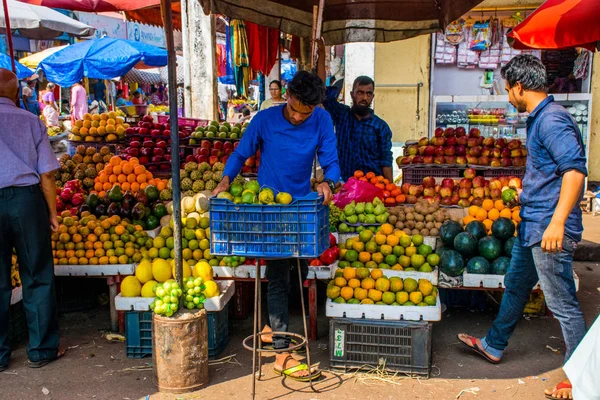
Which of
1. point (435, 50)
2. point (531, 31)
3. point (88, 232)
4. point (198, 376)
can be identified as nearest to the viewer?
point (198, 376)

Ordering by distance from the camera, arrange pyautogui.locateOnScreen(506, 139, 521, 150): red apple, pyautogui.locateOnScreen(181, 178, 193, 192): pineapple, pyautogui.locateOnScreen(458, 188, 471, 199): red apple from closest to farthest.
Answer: pyautogui.locateOnScreen(458, 188, 471, 199): red apple < pyautogui.locateOnScreen(181, 178, 193, 192): pineapple < pyautogui.locateOnScreen(506, 139, 521, 150): red apple

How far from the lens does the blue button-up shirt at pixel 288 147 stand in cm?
422

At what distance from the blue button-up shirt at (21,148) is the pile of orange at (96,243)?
3.45ft

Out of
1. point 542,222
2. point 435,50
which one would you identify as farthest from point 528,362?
point 435,50

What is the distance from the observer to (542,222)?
12.0 feet

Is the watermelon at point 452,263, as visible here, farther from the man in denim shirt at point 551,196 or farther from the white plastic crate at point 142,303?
the white plastic crate at point 142,303

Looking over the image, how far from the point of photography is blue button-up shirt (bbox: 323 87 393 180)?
6.50 metres

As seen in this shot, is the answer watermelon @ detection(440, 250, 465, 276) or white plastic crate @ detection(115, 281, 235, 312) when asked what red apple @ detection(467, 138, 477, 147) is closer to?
watermelon @ detection(440, 250, 465, 276)

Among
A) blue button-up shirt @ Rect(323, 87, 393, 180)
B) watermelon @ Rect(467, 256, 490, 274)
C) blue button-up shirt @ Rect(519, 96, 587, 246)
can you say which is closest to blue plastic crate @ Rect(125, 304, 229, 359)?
watermelon @ Rect(467, 256, 490, 274)

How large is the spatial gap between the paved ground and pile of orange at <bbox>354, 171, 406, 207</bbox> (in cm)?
142

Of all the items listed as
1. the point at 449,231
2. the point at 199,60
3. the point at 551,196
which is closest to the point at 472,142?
the point at 449,231

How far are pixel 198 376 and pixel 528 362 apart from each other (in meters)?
2.43

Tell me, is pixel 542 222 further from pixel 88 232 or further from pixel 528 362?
pixel 88 232

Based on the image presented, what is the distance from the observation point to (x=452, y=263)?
4.89 m
